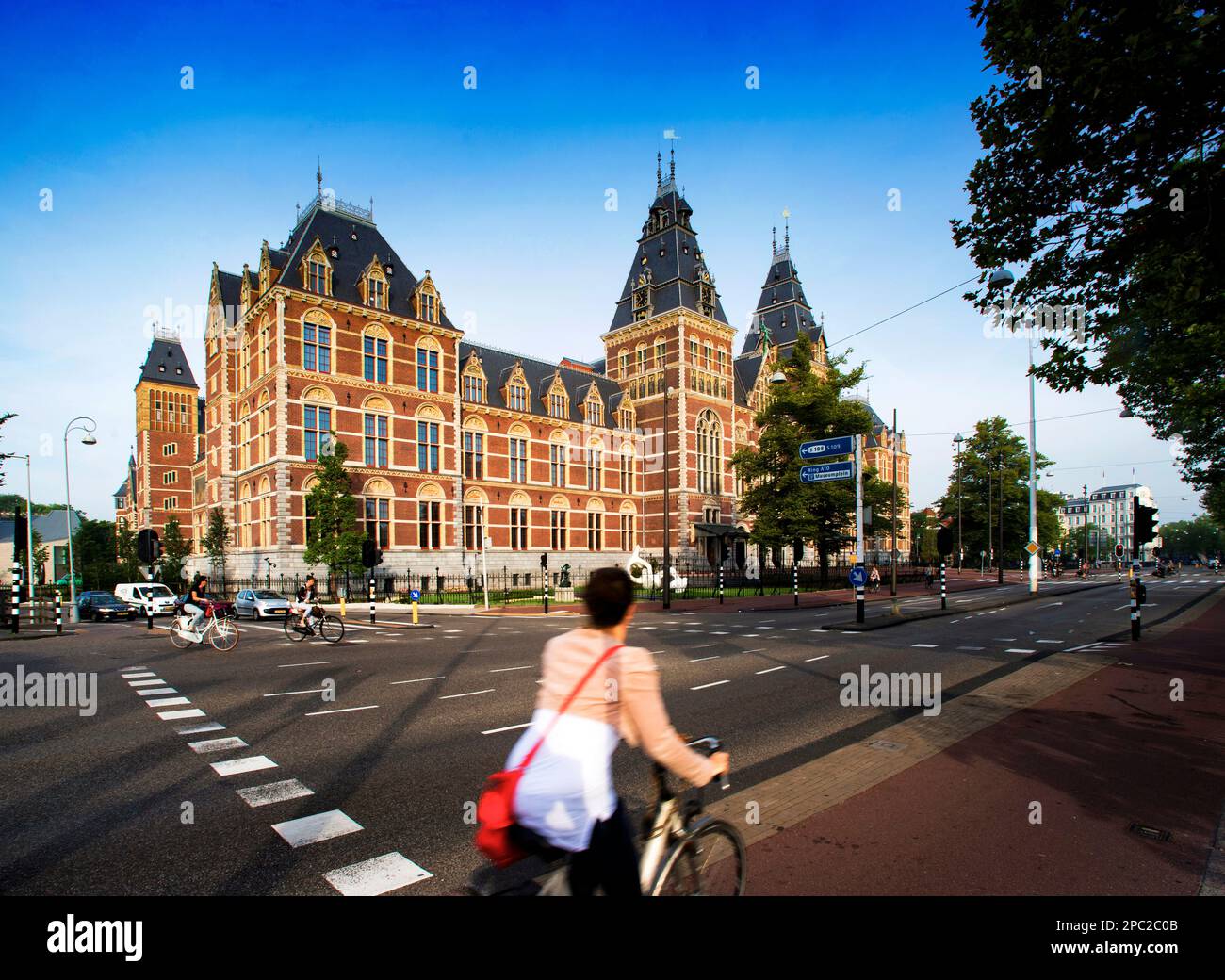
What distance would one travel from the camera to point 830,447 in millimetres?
17594

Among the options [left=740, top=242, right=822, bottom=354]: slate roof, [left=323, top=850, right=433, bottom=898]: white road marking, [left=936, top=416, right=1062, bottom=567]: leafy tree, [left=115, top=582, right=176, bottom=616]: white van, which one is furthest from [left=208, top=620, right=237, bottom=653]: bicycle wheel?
[left=936, top=416, right=1062, bottom=567]: leafy tree

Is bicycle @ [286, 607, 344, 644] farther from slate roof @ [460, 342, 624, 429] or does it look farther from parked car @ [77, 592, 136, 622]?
slate roof @ [460, 342, 624, 429]

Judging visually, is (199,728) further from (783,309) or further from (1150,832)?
(783,309)

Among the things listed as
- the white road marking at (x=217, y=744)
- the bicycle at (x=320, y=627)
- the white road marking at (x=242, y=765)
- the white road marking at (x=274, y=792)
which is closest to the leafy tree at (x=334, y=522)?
the bicycle at (x=320, y=627)

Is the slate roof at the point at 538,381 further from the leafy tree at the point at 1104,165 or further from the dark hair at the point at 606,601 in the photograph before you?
the dark hair at the point at 606,601

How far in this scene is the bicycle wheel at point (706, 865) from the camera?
2773 millimetres

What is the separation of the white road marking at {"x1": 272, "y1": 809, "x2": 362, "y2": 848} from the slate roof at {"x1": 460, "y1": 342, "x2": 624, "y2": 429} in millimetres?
39237

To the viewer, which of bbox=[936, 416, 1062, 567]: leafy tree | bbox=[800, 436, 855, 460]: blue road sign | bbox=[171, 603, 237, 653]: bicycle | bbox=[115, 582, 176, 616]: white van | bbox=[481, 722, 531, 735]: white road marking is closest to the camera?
bbox=[481, 722, 531, 735]: white road marking

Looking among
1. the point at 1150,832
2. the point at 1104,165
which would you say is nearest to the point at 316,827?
the point at 1150,832

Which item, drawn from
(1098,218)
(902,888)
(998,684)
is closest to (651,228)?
(1098,218)

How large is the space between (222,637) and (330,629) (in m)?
2.41

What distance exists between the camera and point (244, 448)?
120ft

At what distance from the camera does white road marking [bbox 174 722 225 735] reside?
7.43 m
